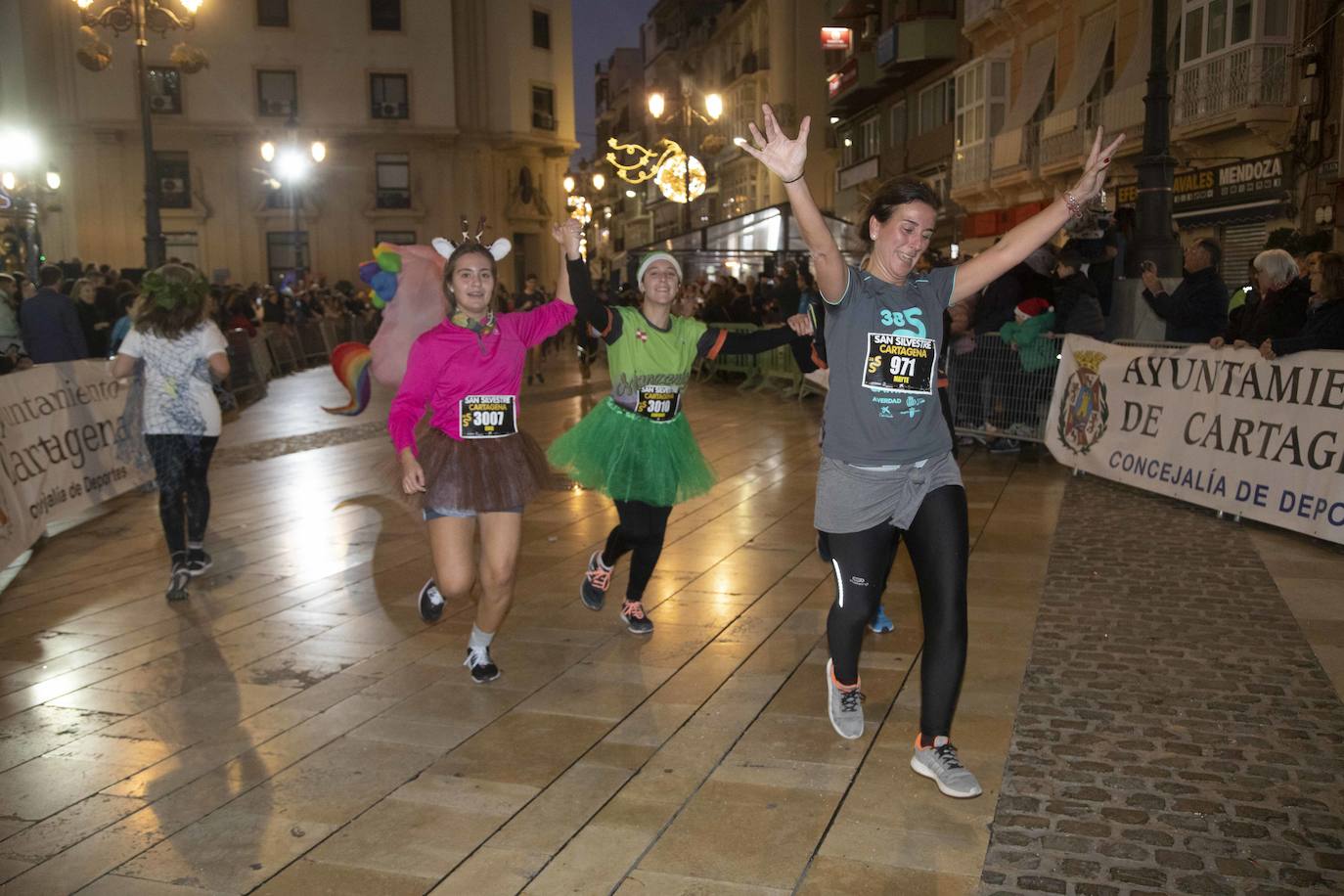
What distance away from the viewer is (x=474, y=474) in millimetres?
5301

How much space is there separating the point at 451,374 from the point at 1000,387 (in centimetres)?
888

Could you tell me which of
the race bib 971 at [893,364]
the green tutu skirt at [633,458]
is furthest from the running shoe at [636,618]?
the race bib 971 at [893,364]

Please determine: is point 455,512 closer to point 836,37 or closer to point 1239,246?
point 1239,246

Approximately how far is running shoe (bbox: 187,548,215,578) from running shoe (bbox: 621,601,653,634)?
10.1 ft

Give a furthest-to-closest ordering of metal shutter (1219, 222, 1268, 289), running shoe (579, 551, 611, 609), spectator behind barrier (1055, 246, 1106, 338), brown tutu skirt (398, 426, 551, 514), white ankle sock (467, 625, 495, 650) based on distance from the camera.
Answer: metal shutter (1219, 222, 1268, 289) < spectator behind barrier (1055, 246, 1106, 338) < running shoe (579, 551, 611, 609) < white ankle sock (467, 625, 495, 650) < brown tutu skirt (398, 426, 551, 514)

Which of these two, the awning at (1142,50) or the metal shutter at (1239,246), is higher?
the awning at (1142,50)

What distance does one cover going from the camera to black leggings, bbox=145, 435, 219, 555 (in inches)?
293

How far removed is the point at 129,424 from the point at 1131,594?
667cm

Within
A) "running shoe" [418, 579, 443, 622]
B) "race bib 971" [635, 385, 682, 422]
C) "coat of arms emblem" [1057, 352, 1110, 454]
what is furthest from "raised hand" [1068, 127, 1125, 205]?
"coat of arms emblem" [1057, 352, 1110, 454]

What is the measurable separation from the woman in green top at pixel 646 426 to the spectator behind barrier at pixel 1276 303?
4.96m

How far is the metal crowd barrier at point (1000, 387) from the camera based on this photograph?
1240 cm

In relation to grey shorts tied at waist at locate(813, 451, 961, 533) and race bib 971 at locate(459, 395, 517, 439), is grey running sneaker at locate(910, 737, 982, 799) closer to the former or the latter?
grey shorts tied at waist at locate(813, 451, 961, 533)

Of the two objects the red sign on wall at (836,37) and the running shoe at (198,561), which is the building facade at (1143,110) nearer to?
the red sign on wall at (836,37)

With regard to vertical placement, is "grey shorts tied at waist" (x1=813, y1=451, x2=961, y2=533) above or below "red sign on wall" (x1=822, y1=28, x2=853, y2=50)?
below
